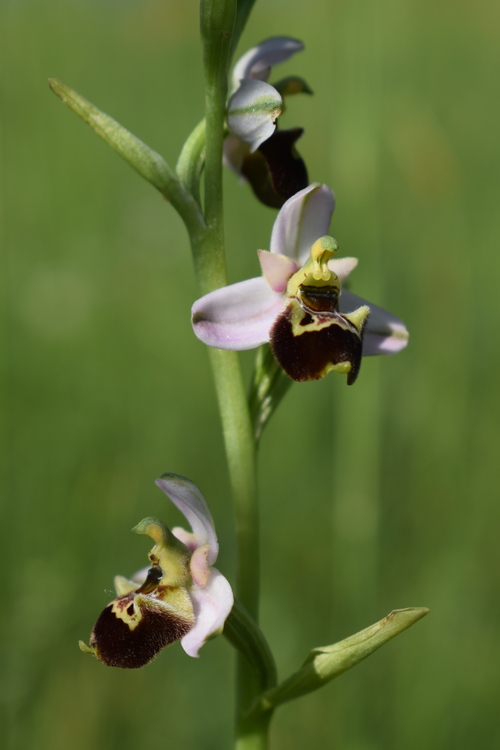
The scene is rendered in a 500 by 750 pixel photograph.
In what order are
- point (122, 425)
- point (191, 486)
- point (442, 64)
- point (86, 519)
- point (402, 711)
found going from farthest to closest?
point (442, 64), point (122, 425), point (86, 519), point (402, 711), point (191, 486)

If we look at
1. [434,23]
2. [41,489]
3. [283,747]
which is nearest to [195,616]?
[283,747]

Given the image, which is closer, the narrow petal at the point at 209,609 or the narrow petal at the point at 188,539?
the narrow petal at the point at 209,609

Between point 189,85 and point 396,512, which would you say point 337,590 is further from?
point 189,85

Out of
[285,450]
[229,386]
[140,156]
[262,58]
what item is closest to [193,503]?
[229,386]

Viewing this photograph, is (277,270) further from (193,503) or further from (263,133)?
(193,503)

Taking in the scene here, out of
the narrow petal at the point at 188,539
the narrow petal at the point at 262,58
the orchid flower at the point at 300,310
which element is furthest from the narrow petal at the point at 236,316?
the narrow petal at the point at 262,58

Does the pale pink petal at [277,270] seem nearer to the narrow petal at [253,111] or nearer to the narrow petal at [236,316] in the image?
Result: the narrow petal at [236,316]

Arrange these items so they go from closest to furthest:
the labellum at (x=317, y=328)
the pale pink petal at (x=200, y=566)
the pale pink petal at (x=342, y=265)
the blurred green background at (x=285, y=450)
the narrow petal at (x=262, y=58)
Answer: the labellum at (x=317, y=328) → the pale pink petal at (x=200, y=566) → the pale pink petal at (x=342, y=265) → the narrow petal at (x=262, y=58) → the blurred green background at (x=285, y=450)
